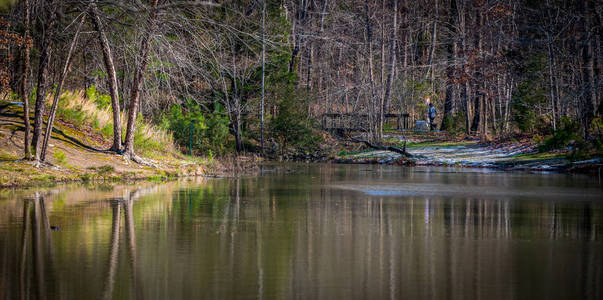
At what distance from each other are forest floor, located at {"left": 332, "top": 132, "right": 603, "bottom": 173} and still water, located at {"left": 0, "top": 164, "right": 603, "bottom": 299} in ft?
44.2

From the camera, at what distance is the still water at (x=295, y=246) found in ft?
22.6

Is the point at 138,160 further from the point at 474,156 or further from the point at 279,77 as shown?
the point at 474,156

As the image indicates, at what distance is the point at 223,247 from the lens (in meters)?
9.10

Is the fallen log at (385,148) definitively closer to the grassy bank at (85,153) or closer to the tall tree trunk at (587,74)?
the tall tree trunk at (587,74)

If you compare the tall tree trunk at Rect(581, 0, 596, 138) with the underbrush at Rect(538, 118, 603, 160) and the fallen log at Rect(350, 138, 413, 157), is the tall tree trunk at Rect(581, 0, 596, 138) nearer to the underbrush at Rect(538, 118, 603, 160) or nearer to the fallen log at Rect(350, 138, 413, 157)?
the underbrush at Rect(538, 118, 603, 160)

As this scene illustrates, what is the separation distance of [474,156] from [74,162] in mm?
22121

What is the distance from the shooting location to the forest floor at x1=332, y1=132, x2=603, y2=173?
29950 millimetres

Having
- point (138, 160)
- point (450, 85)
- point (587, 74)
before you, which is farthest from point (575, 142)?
point (450, 85)

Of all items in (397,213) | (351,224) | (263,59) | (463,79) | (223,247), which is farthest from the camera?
(463,79)

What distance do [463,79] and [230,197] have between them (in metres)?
32.2

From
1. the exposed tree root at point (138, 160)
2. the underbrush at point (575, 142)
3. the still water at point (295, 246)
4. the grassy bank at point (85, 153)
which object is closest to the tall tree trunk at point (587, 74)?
the underbrush at point (575, 142)

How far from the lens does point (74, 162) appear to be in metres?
20.5

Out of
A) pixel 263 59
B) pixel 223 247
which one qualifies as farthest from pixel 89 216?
pixel 263 59

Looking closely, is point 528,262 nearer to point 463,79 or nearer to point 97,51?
point 97,51
